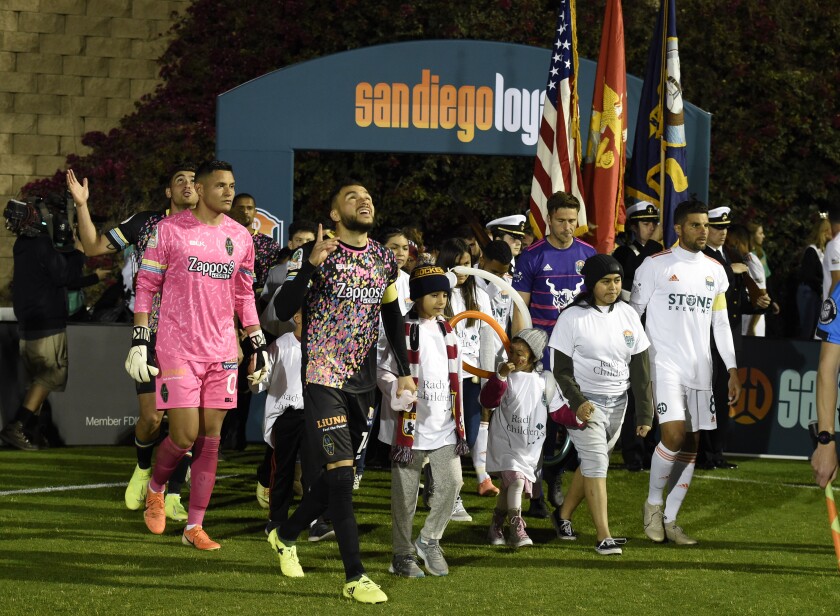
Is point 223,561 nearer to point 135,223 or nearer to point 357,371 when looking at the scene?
point 357,371

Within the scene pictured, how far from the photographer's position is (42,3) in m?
20.4

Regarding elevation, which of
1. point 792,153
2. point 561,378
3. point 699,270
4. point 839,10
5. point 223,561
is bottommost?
point 223,561

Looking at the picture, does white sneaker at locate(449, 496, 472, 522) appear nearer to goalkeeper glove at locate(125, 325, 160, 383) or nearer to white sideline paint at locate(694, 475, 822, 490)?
goalkeeper glove at locate(125, 325, 160, 383)

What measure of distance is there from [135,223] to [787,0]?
14050mm

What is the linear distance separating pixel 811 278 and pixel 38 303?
8.07m

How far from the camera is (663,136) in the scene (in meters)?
12.8

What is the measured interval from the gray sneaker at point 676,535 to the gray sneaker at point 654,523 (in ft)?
0.12

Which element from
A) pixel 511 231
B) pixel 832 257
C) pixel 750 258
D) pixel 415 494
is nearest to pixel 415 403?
pixel 415 494

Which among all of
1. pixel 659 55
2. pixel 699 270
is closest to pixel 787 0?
pixel 659 55

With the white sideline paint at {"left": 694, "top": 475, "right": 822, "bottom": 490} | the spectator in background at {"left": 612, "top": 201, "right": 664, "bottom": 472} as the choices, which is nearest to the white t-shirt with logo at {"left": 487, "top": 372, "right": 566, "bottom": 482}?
the spectator in background at {"left": 612, "top": 201, "right": 664, "bottom": 472}

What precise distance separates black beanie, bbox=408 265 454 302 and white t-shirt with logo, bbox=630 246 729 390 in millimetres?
1737

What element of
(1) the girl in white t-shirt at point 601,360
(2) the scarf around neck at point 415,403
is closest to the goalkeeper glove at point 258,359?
(2) the scarf around neck at point 415,403

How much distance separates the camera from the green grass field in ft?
21.3

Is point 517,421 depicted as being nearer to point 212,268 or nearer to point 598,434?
point 598,434
